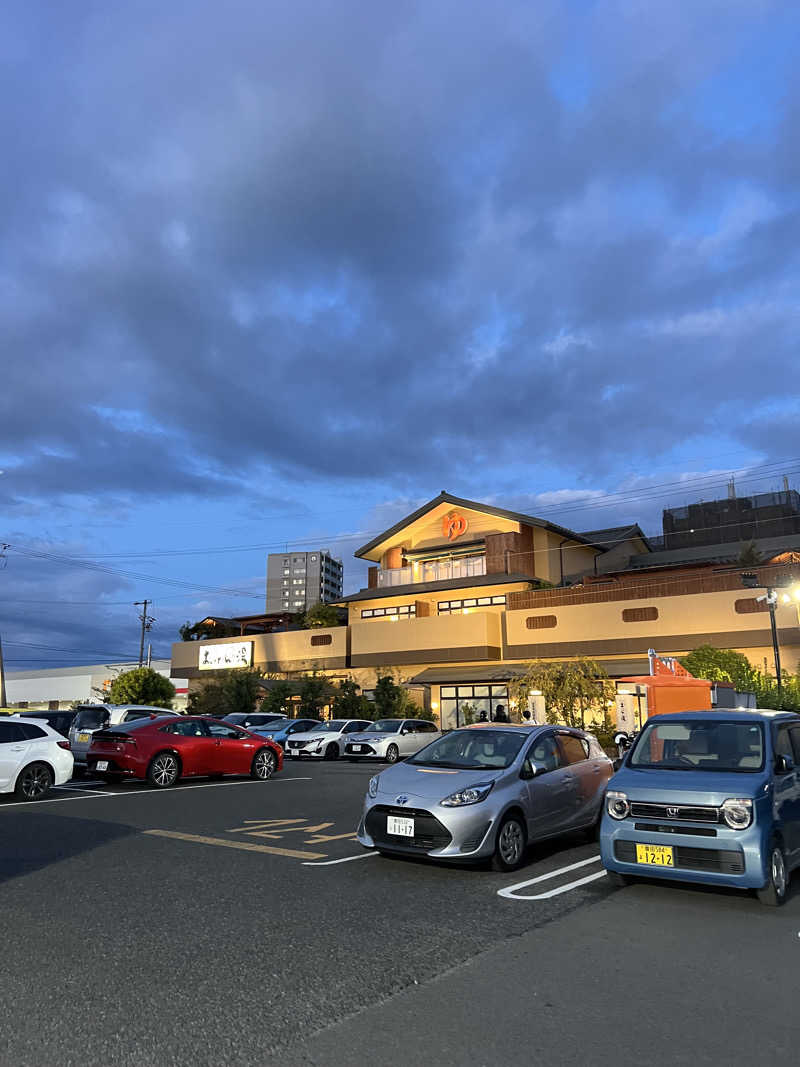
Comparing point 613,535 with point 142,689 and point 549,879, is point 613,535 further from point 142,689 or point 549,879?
point 549,879

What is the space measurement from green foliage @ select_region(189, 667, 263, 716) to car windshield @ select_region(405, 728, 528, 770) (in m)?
37.5

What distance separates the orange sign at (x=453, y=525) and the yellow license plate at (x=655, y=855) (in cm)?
4068

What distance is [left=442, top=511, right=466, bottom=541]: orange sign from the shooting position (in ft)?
157

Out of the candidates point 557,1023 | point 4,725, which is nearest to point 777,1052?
point 557,1023

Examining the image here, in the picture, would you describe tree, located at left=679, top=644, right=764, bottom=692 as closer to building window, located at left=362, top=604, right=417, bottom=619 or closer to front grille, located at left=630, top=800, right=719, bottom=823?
building window, located at left=362, top=604, right=417, bottom=619

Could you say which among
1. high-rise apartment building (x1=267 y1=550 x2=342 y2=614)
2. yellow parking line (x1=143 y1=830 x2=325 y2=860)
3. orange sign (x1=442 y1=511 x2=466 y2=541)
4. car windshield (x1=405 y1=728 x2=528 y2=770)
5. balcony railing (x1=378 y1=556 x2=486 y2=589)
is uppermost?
high-rise apartment building (x1=267 y1=550 x2=342 y2=614)

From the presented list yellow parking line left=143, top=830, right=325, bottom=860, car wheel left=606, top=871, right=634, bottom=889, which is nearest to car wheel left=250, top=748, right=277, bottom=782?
yellow parking line left=143, top=830, right=325, bottom=860

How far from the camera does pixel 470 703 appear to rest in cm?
4212

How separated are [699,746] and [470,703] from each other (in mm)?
34734

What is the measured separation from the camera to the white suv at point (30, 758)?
13102mm

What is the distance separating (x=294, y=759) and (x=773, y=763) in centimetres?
2413

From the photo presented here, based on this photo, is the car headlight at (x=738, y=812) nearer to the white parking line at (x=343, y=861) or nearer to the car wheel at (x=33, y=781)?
the white parking line at (x=343, y=861)

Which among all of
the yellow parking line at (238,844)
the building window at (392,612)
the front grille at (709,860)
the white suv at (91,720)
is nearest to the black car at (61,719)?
the white suv at (91,720)

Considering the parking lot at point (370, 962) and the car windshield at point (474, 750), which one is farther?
the car windshield at point (474, 750)
